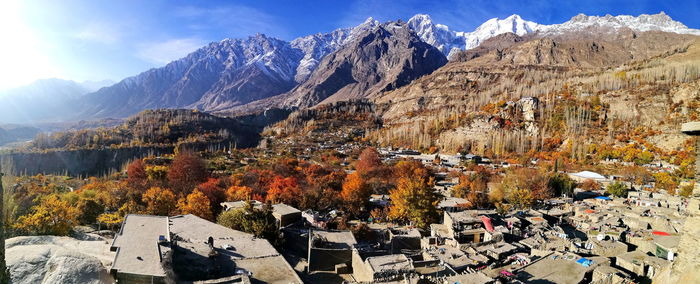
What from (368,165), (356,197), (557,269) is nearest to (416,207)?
(356,197)

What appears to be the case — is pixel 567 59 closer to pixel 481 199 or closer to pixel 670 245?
pixel 481 199

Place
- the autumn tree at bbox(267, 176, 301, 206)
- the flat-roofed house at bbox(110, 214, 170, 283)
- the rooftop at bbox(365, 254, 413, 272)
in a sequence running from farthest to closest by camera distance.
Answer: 1. the autumn tree at bbox(267, 176, 301, 206)
2. the rooftop at bbox(365, 254, 413, 272)
3. the flat-roofed house at bbox(110, 214, 170, 283)

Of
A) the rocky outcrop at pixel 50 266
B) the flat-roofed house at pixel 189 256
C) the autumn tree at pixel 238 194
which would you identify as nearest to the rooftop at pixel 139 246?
the flat-roofed house at pixel 189 256

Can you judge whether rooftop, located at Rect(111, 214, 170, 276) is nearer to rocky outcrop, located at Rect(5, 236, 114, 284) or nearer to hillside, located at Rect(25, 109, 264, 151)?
rocky outcrop, located at Rect(5, 236, 114, 284)

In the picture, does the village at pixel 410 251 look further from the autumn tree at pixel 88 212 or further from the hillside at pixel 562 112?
the hillside at pixel 562 112

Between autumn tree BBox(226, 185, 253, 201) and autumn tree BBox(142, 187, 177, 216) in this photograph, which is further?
autumn tree BBox(226, 185, 253, 201)

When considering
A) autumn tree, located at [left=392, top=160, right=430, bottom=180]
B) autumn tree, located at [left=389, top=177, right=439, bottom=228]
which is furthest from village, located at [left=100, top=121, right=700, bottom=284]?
autumn tree, located at [left=392, top=160, right=430, bottom=180]

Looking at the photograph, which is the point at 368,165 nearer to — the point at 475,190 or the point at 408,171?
the point at 408,171
